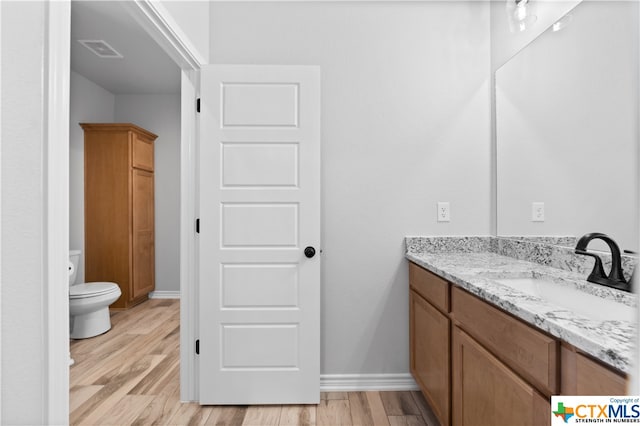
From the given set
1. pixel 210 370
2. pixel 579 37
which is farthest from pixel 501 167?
pixel 210 370

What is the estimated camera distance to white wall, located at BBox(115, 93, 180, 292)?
14.7 ft

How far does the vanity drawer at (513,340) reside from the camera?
36.5 inches

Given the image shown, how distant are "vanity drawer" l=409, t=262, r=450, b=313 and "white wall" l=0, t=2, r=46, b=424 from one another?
148 cm

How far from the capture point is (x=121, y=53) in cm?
335

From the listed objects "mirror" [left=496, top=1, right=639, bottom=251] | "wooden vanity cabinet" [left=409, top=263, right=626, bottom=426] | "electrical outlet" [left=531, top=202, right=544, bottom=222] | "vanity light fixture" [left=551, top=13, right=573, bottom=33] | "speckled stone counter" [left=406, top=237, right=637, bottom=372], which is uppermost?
"vanity light fixture" [left=551, top=13, right=573, bottom=33]

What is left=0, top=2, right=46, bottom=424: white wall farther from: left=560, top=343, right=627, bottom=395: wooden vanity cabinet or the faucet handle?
the faucet handle

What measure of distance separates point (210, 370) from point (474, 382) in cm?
147

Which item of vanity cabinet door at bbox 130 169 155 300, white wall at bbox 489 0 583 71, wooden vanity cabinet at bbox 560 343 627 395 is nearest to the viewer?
wooden vanity cabinet at bbox 560 343 627 395

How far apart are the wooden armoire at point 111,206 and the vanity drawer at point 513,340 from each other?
145 inches

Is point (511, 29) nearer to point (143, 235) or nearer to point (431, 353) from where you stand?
point (431, 353)

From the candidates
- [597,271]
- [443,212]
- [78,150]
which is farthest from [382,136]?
[78,150]

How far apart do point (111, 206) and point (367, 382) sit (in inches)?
131

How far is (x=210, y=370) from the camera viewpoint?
6.89ft

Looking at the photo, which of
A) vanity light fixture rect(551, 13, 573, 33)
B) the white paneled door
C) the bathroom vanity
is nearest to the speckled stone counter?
the bathroom vanity
